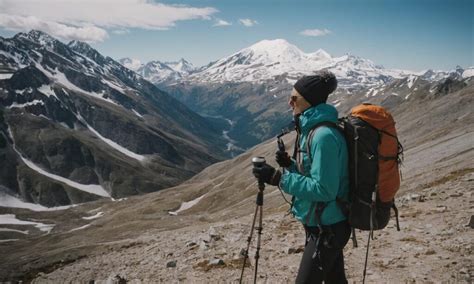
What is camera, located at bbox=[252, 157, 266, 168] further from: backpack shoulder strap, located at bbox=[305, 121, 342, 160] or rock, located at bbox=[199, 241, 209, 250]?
rock, located at bbox=[199, 241, 209, 250]

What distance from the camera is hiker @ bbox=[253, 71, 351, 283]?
7.55 meters

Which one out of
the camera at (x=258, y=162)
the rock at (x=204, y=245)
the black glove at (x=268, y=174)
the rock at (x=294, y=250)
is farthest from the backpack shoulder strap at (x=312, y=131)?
the rock at (x=204, y=245)

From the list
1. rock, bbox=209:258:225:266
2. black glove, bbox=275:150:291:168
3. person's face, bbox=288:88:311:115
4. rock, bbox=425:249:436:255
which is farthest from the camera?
rock, bbox=209:258:225:266

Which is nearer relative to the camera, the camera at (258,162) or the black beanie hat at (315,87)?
the black beanie hat at (315,87)

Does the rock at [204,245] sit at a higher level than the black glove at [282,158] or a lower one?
lower

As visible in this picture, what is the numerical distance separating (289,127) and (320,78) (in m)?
1.21

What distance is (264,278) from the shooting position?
15.3 meters

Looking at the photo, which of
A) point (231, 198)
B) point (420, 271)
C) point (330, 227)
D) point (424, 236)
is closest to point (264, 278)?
point (420, 271)

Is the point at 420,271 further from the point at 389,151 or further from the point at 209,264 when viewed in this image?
the point at 209,264

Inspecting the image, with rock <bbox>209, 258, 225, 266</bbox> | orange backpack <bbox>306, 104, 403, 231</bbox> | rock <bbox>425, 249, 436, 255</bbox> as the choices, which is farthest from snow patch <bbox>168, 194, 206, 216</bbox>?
orange backpack <bbox>306, 104, 403, 231</bbox>

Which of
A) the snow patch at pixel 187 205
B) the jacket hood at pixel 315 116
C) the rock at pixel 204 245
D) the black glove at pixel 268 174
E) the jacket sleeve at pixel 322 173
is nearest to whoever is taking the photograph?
the jacket sleeve at pixel 322 173

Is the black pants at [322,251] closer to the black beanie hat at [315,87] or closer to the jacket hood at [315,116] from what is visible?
the jacket hood at [315,116]

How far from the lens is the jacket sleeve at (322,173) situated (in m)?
7.45

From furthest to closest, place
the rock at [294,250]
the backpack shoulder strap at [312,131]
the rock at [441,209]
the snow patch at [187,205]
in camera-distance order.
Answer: the snow patch at [187,205], the rock at [441,209], the rock at [294,250], the backpack shoulder strap at [312,131]
